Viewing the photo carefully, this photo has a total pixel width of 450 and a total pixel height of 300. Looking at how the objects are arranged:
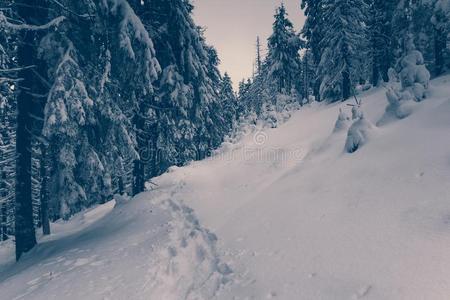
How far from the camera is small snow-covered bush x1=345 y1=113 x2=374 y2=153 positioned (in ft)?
26.8

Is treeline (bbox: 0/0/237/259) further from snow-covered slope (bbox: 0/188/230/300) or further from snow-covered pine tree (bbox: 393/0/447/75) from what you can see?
snow-covered pine tree (bbox: 393/0/447/75)

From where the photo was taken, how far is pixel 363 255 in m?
4.27

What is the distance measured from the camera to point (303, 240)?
207 inches

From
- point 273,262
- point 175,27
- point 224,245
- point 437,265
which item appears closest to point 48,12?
point 175,27

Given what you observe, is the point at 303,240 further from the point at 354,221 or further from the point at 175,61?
the point at 175,61

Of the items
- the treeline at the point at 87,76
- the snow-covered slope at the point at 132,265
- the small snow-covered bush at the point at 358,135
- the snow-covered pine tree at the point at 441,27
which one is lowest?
the snow-covered slope at the point at 132,265

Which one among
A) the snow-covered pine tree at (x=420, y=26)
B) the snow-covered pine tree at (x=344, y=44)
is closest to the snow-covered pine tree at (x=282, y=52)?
the snow-covered pine tree at (x=344, y=44)

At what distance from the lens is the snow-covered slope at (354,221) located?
12.6ft

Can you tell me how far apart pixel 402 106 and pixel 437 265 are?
21.0 feet

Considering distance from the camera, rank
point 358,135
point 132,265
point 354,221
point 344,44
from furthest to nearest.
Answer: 1. point 344,44
2. point 358,135
3. point 132,265
4. point 354,221

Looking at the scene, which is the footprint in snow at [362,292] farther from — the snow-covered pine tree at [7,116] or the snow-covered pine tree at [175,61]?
the snow-covered pine tree at [175,61]

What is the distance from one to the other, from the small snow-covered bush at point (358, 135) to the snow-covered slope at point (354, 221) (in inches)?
7.5

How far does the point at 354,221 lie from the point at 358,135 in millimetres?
3629

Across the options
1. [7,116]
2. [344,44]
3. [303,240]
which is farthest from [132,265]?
[344,44]
